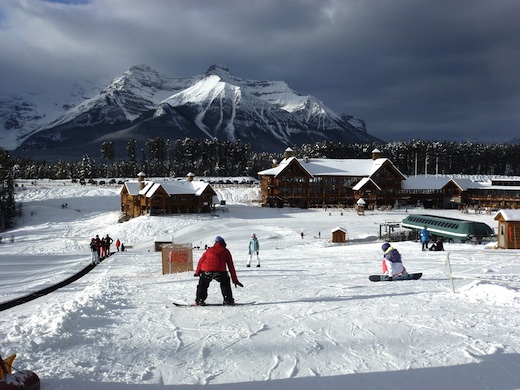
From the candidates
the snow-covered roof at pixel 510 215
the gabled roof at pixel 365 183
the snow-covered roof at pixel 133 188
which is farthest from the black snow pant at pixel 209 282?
the gabled roof at pixel 365 183

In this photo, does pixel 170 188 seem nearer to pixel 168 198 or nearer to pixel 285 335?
pixel 168 198

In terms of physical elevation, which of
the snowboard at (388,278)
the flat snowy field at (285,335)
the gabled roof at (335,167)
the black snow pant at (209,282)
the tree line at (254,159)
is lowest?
the snowboard at (388,278)

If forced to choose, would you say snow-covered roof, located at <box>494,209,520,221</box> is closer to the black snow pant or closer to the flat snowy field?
the flat snowy field

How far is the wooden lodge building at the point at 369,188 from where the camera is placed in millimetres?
70312

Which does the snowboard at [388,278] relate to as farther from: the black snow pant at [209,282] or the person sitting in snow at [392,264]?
the black snow pant at [209,282]

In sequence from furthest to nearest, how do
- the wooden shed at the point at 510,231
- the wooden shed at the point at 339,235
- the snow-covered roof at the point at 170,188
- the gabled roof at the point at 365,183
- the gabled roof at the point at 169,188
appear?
the gabled roof at the point at 365,183, the snow-covered roof at the point at 170,188, the gabled roof at the point at 169,188, the wooden shed at the point at 339,235, the wooden shed at the point at 510,231

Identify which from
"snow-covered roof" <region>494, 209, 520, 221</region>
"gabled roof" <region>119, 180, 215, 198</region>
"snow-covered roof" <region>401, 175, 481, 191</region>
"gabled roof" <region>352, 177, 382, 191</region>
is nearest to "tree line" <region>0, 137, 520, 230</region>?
"snow-covered roof" <region>401, 175, 481, 191</region>

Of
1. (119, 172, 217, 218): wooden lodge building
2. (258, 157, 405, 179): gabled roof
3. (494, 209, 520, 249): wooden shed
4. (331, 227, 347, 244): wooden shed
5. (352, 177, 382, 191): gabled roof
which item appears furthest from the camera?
(258, 157, 405, 179): gabled roof

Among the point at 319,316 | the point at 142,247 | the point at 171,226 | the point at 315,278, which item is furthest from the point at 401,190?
the point at 319,316

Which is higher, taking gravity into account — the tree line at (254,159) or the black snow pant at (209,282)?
the tree line at (254,159)

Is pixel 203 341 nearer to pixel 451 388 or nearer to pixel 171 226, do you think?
pixel 451 388

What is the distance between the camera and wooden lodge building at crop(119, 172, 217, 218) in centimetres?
5938

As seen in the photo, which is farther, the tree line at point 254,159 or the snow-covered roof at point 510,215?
the tree line at point 254,159

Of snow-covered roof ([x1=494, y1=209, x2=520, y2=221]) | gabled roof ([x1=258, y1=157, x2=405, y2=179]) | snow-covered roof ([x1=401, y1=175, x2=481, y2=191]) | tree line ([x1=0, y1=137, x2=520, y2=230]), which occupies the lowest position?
snow-covered roof ([x1=494, y1=209, x2=520, y2=221])
